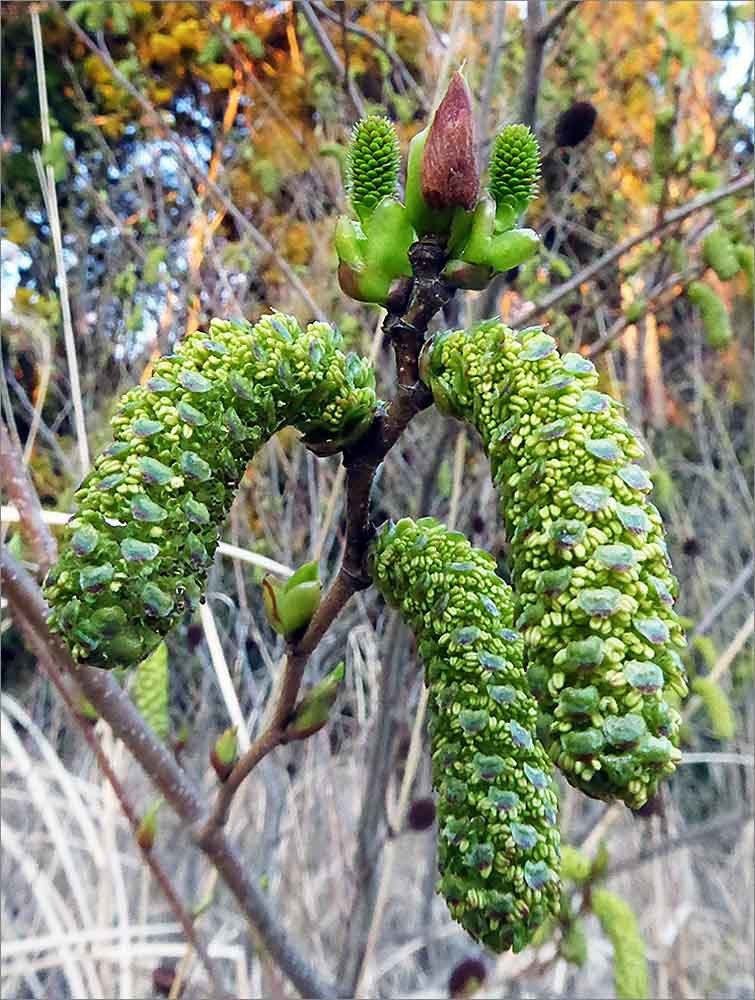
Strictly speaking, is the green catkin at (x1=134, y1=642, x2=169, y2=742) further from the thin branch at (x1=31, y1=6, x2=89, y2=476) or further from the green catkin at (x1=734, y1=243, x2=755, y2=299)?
the green catkin at (x1=734, y1=243, x2=755, y2=299)

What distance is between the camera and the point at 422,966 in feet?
6.14

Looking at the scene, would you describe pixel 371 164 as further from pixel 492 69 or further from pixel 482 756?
pixel 492 69

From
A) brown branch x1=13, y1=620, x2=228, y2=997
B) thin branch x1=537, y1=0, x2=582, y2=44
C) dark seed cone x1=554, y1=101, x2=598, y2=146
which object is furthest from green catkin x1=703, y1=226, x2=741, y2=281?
brown branch x1=13, y1=620, x2=228, y2=997

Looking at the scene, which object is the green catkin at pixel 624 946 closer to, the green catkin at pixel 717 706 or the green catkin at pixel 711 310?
the green catkin at pixel 717 706

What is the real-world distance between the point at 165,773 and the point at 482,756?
0.32 metres

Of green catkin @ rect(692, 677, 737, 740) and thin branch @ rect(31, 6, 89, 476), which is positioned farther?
green catkin @ rect(692, 677, 737, 740)

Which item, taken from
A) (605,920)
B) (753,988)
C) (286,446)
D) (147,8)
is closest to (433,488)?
(605,920)

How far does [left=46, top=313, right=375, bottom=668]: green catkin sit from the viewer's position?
311 millimetres

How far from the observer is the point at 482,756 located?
1.20 ft

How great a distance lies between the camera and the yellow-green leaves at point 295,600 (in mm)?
462

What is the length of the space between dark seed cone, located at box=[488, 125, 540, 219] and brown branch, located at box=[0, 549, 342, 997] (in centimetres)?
36

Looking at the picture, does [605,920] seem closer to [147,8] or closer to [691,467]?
[691,467]

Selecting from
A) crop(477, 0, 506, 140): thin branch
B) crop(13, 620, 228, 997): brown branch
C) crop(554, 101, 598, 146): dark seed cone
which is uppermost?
crop(477, 0, 506, 140): thin branch

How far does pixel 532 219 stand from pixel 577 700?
1754mm
